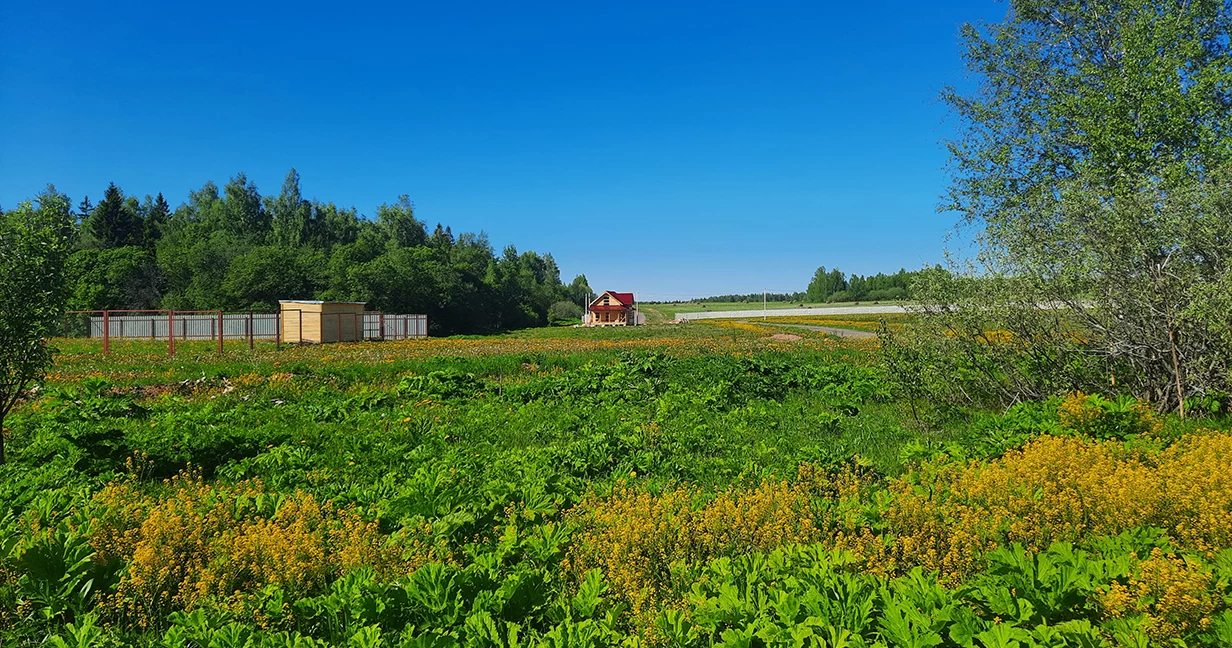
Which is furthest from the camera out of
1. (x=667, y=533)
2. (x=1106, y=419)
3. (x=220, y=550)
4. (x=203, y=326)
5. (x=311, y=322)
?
(x=203, y=326)

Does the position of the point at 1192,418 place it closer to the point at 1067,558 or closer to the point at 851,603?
the point at 1067,558

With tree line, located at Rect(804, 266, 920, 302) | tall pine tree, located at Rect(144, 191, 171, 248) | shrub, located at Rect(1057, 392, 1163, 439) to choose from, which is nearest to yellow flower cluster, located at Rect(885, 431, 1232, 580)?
shrub, located at Rect(1057, 392, 1163, 439)

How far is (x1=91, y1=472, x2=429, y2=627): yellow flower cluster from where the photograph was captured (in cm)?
408

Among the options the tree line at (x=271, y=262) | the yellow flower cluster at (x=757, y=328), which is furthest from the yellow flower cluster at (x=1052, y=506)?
the tree line at (x=271, y=262)

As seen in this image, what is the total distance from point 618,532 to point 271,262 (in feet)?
180

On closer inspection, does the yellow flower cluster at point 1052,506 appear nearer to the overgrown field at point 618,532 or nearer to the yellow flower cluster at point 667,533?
the overgrown field at point 618,532

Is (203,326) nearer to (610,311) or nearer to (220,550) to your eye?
(220,550)

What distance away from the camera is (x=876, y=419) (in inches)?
412

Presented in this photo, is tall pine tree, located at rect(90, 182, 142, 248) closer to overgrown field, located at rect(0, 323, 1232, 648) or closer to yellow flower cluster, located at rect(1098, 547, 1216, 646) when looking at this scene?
overgrown field, located at rect(0, 323, 1232, 648)

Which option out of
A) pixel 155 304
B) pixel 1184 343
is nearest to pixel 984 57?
pixel 1184 343

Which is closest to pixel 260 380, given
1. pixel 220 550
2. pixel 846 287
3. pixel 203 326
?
pixel 220 550

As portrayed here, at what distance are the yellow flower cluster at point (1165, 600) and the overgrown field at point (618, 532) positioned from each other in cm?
2

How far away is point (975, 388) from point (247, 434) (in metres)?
12.7

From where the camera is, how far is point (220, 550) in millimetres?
4449
